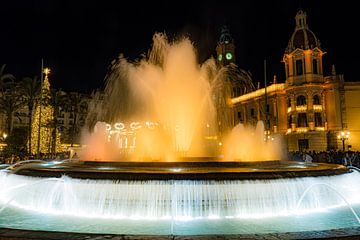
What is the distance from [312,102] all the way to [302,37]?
12.5 meters

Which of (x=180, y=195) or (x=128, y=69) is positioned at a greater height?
(x=128, y=69)

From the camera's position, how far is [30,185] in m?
12.2

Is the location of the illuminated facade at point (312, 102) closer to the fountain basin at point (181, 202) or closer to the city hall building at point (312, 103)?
the city hall building at point (312, 103)

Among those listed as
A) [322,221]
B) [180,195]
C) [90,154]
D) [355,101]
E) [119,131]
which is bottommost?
[322,221]

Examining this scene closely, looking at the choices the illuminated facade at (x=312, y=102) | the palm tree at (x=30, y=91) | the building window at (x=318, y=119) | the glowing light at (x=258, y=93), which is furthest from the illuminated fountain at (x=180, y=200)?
the glowing light at (x=258, y=93)

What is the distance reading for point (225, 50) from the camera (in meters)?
109

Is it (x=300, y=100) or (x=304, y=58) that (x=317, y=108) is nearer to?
(x=300, y=100)

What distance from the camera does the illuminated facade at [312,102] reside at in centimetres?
6000

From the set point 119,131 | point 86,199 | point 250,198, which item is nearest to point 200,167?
point 250,198

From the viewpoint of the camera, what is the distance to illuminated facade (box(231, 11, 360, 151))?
197 feet

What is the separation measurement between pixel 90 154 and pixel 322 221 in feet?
60.3

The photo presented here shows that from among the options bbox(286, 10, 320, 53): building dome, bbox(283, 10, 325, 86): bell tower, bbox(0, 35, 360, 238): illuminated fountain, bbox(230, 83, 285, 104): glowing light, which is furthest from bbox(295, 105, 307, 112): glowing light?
bbox(0, 35, 360, 238): illuminated fountain

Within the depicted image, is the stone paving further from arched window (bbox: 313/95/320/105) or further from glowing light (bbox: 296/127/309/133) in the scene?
arched window (bbox: 313/95/320/105)

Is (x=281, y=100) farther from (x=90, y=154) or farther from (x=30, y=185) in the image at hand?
(x=30, y=185)
